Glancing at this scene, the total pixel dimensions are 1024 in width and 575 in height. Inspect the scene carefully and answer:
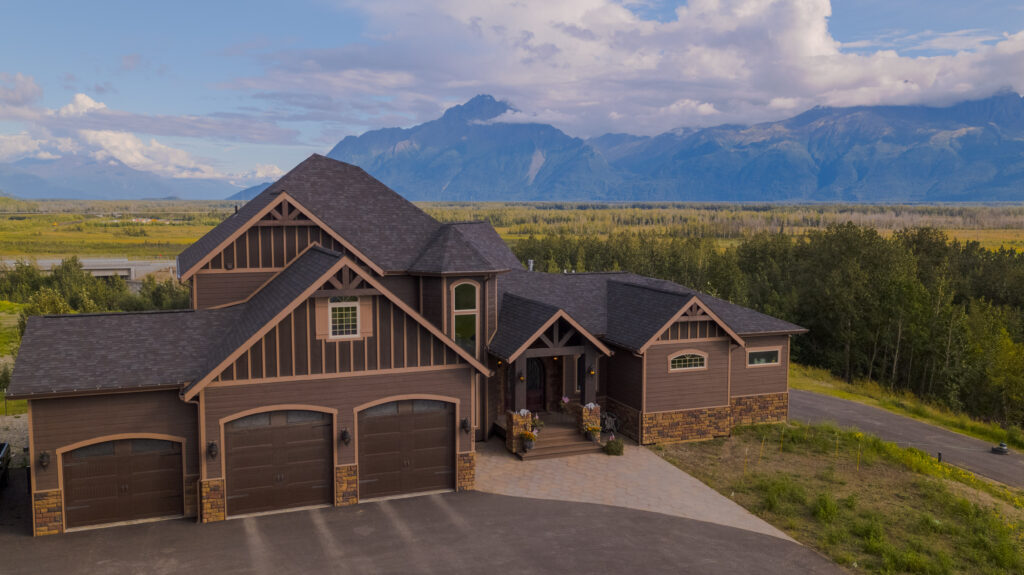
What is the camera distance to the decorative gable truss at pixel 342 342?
15.6 metres

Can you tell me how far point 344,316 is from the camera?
16219 millimetres

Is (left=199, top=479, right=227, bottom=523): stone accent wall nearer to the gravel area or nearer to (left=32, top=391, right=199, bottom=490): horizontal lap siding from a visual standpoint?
(left=32, top=391, right=199, bottom=490): horizontal lap siding

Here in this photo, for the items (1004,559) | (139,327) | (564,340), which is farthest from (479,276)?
(1004,559)

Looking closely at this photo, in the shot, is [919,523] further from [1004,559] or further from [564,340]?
[564,340]

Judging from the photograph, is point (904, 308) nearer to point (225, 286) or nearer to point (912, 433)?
point (912, 433)

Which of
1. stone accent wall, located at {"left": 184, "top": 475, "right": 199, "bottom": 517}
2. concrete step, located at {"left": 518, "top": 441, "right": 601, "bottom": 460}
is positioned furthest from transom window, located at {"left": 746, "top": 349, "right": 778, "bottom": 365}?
stone accent wall, located at {"left": 184, "top": 475, "right": 199, "bottom": 517}

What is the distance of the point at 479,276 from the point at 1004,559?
14549mm

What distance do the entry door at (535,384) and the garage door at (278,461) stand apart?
8661 mm

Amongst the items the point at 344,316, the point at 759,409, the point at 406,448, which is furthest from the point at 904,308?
the point at 344,316

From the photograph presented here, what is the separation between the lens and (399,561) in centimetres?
1384

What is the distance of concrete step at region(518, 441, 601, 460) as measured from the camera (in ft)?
67.3

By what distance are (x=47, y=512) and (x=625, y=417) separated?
1620 centimetres

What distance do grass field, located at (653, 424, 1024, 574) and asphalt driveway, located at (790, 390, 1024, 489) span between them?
179 centimetres

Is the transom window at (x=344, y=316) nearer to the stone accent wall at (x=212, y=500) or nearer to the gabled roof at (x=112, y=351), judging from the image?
the gabled roof at (x=112, y=351)
